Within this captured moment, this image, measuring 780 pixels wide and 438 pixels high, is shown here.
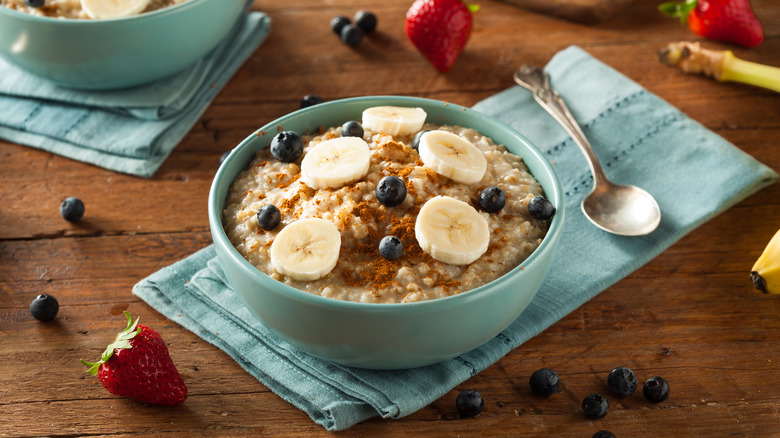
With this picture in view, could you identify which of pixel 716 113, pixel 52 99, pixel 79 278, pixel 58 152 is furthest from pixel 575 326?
pixel 52 99

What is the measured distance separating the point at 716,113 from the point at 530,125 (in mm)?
821

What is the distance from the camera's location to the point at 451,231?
1.98 meters

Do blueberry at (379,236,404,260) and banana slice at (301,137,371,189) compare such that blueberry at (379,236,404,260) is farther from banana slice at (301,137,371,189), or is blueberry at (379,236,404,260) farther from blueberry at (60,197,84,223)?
blueberry at (60,197,84,223)

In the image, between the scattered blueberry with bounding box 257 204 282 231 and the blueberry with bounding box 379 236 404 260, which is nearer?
the blueberry with bounding box 379 236 404 260

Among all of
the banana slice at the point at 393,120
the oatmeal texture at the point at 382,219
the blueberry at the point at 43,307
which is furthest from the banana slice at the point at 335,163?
the blueberry at the point at 43,307

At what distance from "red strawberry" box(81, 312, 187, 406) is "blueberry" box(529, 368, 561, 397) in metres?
0.98

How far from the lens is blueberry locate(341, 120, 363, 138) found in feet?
7.65

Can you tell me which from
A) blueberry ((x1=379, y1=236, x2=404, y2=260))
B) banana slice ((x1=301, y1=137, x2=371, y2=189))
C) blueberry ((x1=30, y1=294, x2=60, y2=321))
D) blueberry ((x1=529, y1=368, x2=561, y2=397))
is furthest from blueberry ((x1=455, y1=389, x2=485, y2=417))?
blueberry ((x1=30, y1=294, x2=60, y2=321))

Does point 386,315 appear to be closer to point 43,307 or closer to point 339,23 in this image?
point 43,307

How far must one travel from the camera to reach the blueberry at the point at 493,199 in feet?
6.88

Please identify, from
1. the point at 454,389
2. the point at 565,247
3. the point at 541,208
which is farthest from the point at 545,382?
the point at 565,247

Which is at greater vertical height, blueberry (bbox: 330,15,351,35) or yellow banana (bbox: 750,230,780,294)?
blueberry (bbox: 330,15,351,35)

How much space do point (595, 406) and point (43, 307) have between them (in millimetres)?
1661

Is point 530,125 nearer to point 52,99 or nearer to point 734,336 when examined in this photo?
point 734,336
